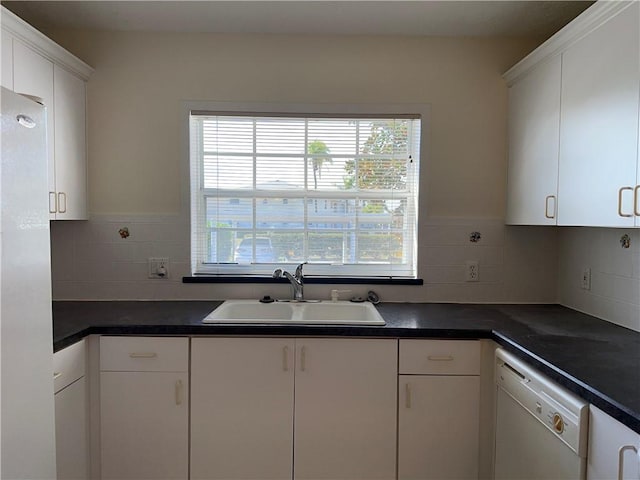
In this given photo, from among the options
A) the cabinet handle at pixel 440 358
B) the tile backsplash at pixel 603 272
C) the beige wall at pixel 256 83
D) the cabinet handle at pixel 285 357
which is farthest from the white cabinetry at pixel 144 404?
the tile backsplash at pixel 603 272

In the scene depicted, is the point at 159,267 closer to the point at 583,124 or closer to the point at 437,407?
the point at 437,407

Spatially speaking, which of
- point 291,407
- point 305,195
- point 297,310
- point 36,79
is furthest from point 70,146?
point 291,407

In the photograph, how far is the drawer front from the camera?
1583 mm

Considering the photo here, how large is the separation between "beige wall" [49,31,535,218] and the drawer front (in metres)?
0.90

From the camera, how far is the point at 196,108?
2285mm

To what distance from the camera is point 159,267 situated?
2324 mm

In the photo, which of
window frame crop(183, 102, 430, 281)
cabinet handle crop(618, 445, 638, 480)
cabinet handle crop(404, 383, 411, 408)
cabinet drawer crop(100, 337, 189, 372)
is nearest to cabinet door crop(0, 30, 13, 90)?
window frame crop(183, 102, 430, 281)

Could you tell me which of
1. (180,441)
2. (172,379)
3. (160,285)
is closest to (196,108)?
(160,285)

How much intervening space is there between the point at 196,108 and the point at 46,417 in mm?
1715

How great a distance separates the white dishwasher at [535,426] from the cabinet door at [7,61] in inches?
95.1

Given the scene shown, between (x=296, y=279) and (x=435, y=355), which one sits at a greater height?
(x=296, y=279)

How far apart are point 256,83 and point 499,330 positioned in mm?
1864

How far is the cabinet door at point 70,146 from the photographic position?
2.02 m

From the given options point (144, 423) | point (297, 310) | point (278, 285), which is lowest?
point (144, 423)
